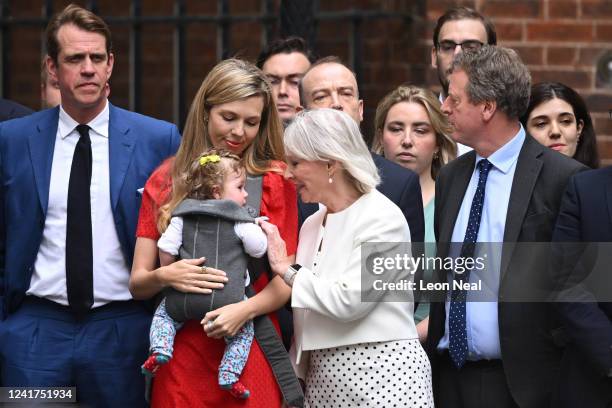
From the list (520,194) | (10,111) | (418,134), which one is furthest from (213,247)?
(10,111)

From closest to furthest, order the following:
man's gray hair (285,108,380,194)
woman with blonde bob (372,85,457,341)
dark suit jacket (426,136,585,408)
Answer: man's gray hair (285,108,380,194)
dark suit jacket (426,136,585,408)
woman with blonde bob (372,85,457,341)

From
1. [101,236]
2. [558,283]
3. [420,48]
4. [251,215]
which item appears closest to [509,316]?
[558,283]

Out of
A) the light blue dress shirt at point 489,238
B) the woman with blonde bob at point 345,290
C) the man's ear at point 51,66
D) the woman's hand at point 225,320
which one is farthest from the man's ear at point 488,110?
the man's ear at point 51,66

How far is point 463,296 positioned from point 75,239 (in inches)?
62.3

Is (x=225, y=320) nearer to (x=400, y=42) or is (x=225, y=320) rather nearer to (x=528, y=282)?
(x=528, y=282)

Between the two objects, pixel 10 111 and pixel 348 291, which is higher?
pixel 10 111

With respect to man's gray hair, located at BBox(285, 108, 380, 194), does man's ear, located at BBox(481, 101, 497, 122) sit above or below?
above

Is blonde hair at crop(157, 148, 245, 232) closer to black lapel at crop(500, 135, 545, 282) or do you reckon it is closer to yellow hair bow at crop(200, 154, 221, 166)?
yellow hair bow at crop(200, 154, 221, 166)

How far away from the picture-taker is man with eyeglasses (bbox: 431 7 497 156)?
7094 mm

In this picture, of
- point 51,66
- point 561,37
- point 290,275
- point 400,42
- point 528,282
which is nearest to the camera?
point 290,275

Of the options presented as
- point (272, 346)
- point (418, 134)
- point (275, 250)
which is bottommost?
point (272, 346)

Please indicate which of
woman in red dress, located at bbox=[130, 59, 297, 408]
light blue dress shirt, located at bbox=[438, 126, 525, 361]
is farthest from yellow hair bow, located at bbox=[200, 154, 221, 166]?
light blue dress shirt, located at bbox=[438, 126, 525, 361]

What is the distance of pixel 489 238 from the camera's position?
5.62m

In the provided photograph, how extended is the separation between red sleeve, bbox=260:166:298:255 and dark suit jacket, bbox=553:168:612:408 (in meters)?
1.00
